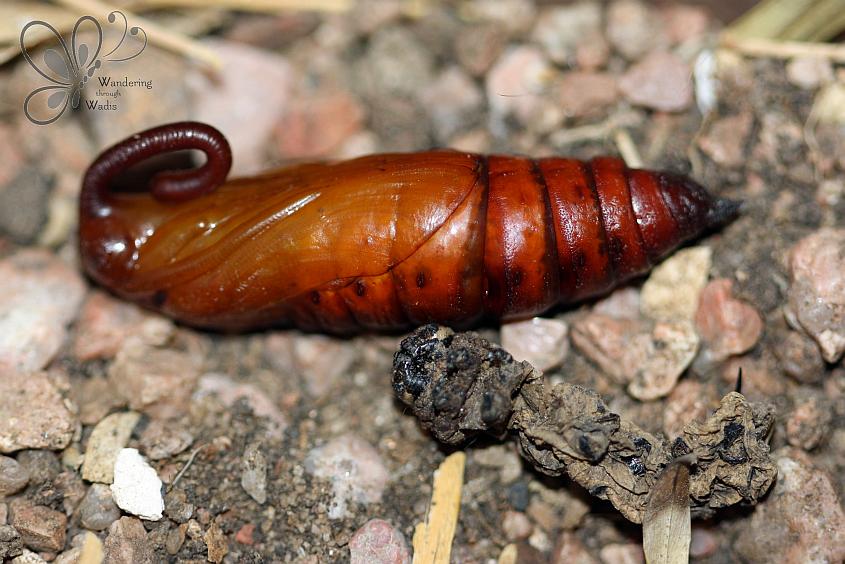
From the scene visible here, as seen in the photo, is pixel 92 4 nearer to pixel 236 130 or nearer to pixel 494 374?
pixel 236 130

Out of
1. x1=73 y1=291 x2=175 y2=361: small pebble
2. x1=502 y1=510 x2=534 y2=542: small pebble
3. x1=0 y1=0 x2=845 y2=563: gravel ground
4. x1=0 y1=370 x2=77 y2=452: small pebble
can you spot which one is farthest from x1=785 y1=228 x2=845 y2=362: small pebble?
x1=0 y1=370 x2=77 y2=452: small pebble

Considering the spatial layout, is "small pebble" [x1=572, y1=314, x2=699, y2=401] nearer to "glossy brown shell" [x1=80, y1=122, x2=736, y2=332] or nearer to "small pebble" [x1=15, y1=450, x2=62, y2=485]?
"glossy brown shell" [x1=80, y1=122, x2=736, y2=332]

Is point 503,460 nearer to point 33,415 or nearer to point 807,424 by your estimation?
point 807,424

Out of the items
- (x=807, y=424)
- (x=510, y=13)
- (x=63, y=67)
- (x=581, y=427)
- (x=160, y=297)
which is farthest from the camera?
(x=510, y=13)

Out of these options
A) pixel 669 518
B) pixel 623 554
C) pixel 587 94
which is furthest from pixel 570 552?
pixel 587 94

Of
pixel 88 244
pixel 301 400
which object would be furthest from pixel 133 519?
pixel 88 244

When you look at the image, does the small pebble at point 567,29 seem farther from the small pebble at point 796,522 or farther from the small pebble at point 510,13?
the small pebble at point 796,522
